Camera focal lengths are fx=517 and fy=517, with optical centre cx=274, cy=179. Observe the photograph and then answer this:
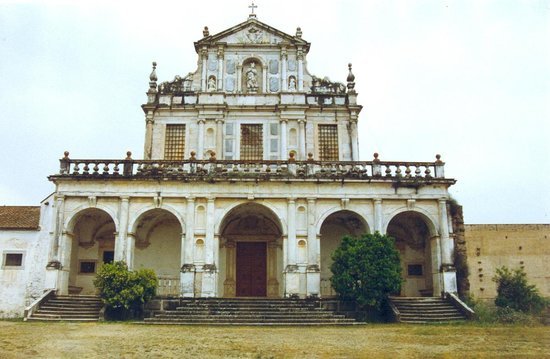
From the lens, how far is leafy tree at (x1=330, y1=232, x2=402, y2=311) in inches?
747

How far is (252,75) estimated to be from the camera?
27375 mm

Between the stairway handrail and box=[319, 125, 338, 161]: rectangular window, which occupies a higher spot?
box=[319, 125, 338, 161]: rectangular window

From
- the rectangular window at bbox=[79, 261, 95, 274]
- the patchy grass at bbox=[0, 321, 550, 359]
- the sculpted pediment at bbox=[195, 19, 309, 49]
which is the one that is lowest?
the patchy grass at bbox=[0, 321, 550, 359]

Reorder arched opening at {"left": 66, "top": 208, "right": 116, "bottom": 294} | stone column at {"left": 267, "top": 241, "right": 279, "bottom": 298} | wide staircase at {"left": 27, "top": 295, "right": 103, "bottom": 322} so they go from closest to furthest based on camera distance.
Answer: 1. wide staircase at {"left": 27, "top": 295, "right": 103, "bottom": 322}
2. arched opening at {"left": 66, "top": 208, "right": 116, "bottom": 294}
3. stone column at {"left": 267, "top": 241, "right": 279, "bottom": 298}

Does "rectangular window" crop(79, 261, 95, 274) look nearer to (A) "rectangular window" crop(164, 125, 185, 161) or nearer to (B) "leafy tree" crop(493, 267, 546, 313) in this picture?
(A) "rectangular window" crop(164, 125, 185, 161)

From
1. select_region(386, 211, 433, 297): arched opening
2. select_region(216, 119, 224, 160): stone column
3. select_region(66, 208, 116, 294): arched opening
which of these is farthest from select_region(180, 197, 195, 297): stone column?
select_region(386, 211, 433, 297): arched opening

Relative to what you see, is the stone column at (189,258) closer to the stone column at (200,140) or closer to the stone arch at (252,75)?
the stone column at (200,140)

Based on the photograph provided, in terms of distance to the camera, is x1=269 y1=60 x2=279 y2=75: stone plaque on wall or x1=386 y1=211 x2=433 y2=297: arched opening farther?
x1=269 y1=60 x2=279 y2=75: stone plaque on wall

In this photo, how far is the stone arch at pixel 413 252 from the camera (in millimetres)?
24234

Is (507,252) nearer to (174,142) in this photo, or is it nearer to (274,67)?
(274,67)

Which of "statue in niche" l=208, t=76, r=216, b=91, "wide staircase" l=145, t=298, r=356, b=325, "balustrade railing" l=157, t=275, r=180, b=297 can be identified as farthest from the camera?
"statue in niche" l=208, t=76, r=216, b=91

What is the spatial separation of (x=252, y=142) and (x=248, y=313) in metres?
10.5

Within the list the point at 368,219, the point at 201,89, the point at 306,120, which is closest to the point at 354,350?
the point at 368,219

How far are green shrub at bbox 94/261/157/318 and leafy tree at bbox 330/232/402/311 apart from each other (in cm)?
710
